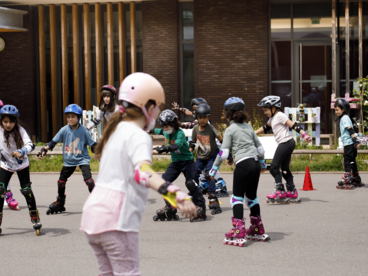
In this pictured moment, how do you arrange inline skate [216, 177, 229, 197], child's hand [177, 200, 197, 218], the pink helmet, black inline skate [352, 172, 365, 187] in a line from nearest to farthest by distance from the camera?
1. child's hand [177, 200, 197, 218]
2. the pink helmet
3. inline skate [216, 177, 229, 197]
4. black inline skate [352, 172, 365, 187]

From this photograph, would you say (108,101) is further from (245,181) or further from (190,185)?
(245,181)

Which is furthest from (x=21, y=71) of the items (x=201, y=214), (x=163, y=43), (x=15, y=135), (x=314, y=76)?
(x=201, y=214)

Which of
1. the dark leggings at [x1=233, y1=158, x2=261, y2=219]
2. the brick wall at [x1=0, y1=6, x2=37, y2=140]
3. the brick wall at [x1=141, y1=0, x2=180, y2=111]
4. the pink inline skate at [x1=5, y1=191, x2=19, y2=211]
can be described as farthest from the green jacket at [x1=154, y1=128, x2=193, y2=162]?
the brick wall at [x1=0, y1=6, x2=37, y2=140]

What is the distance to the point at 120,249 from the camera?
9.67 feet

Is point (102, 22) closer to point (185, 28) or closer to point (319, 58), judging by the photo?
point (185, 28)

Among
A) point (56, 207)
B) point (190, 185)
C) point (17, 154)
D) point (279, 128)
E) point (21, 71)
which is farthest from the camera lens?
point (21, 71)

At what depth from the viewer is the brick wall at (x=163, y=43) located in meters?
17.6

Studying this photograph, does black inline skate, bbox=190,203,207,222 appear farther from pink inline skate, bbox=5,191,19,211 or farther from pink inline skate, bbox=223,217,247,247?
pink inline skate, bbox=5,191,19,211

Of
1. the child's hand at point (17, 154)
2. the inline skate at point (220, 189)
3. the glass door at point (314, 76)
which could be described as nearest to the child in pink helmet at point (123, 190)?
the child's hand at point (17, 154)

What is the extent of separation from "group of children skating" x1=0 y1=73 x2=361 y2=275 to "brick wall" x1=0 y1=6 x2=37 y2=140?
10.5 meters

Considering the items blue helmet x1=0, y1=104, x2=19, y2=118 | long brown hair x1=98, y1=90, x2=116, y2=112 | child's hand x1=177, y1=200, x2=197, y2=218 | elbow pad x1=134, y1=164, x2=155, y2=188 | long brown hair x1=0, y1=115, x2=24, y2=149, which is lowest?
child's hand x1=177, y1=200, x2=197, y2=218

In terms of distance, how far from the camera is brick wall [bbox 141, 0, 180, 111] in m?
17.6

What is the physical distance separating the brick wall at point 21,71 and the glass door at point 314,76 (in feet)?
32.5

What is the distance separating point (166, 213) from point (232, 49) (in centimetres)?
1094
